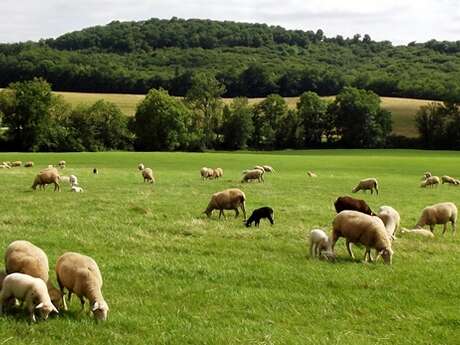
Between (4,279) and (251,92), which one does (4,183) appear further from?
(251,92)

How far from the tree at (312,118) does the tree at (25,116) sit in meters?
48.7

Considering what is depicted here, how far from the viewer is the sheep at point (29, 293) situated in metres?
10.3

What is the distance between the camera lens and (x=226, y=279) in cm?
1361

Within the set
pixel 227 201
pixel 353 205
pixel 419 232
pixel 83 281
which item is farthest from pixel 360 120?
pixel 83 281

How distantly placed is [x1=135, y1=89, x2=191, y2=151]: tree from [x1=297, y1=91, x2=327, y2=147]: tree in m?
24.7

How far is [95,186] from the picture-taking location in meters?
35.9

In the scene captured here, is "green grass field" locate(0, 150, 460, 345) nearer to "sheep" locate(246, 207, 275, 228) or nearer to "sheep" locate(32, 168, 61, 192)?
"sheep" locate(246, 207, 275, 228)

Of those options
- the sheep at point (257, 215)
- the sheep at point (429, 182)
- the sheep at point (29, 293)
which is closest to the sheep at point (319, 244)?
the sheep at point (257, 215)

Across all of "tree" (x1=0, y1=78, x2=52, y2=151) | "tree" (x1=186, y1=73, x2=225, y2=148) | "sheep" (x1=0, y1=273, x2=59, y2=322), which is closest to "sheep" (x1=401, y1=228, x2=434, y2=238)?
"sheep" (x1=0, y1=273, x2=59, y2=322)

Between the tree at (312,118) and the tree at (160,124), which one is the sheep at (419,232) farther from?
the tree at (312,118)

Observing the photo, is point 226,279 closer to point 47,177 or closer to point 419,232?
point 419,232

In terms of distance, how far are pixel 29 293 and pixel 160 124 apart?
94093 millimetres

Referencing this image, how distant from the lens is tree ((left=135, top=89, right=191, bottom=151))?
10319 centimetres

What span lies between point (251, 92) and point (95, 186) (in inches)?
5260
